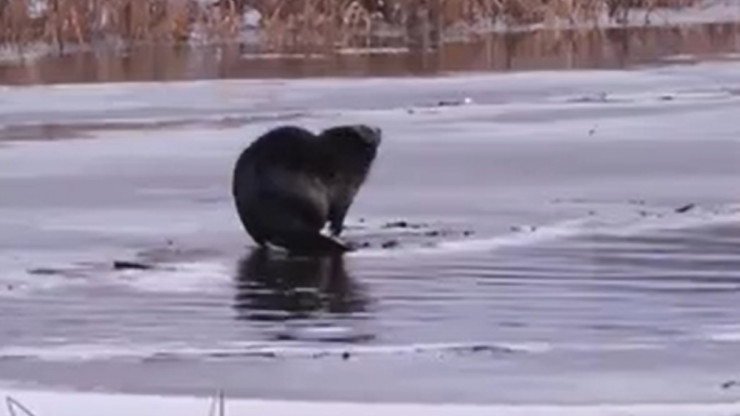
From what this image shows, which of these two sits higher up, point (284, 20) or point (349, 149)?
point (349, 149)

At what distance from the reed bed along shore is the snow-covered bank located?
19697 mm

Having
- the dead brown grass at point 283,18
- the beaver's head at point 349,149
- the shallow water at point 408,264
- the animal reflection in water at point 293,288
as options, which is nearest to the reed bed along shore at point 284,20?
the dead brown grass at point 283,18

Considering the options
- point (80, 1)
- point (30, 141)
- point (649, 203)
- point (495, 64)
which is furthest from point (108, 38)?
point (649, 203)

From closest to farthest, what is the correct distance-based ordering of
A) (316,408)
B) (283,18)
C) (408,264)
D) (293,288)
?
(316,408) < (293,288) < (408,264) < (283,18)

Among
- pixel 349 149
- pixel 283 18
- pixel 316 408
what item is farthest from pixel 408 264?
pixel 283 18

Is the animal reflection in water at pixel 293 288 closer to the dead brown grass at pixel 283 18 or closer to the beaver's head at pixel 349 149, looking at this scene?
the beaver's head at pixel 349 149

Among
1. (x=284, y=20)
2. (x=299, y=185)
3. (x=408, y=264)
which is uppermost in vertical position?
→ (x=299, y=185)

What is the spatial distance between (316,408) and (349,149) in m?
4.53

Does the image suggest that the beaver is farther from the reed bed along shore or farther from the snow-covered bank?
the reed bed along shore

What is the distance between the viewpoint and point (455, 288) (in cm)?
992

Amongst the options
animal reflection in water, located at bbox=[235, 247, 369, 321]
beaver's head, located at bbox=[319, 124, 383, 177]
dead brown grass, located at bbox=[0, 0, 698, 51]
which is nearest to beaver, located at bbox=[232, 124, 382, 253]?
beaver's head, located at bbox=[319, 124, 383, 177]

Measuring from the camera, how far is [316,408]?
717cm

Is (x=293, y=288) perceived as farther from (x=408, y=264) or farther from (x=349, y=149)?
(x=349, y=149)

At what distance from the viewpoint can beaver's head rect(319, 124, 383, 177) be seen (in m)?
11.5
